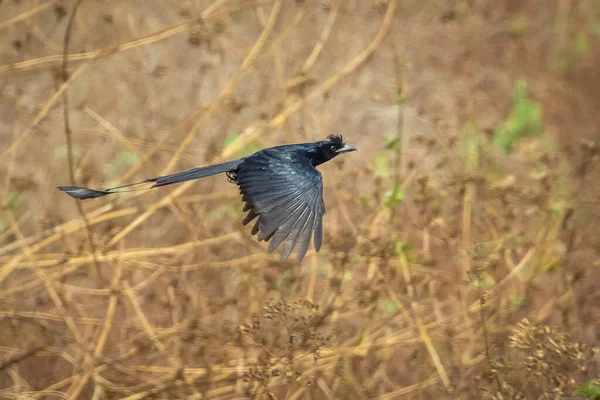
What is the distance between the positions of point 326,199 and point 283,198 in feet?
5.65

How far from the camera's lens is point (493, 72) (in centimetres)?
577

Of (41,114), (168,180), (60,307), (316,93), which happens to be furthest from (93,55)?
(168,180)

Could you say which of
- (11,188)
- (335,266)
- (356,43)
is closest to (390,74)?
(356,43)

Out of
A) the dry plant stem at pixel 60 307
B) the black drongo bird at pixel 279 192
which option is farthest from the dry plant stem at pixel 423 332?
the dry plant stem at pixel 60 307

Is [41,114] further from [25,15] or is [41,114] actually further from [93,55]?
[25,15]

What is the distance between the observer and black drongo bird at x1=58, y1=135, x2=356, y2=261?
3.00 metres

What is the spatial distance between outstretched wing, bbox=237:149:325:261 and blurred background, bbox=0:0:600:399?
20.7 inches

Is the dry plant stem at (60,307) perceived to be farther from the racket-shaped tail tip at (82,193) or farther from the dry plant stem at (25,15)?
the dry plant stem at (25,15)

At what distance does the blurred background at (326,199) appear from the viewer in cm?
424

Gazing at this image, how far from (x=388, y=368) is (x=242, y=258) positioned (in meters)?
1.07

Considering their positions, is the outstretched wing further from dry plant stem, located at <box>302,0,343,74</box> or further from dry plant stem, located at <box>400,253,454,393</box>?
dry plant stem, located at <box>302,0,343,74</box>

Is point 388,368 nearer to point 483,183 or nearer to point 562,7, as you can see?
point 483,183

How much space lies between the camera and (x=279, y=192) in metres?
3.32

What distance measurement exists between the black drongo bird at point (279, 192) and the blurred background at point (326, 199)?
53 centimetres
